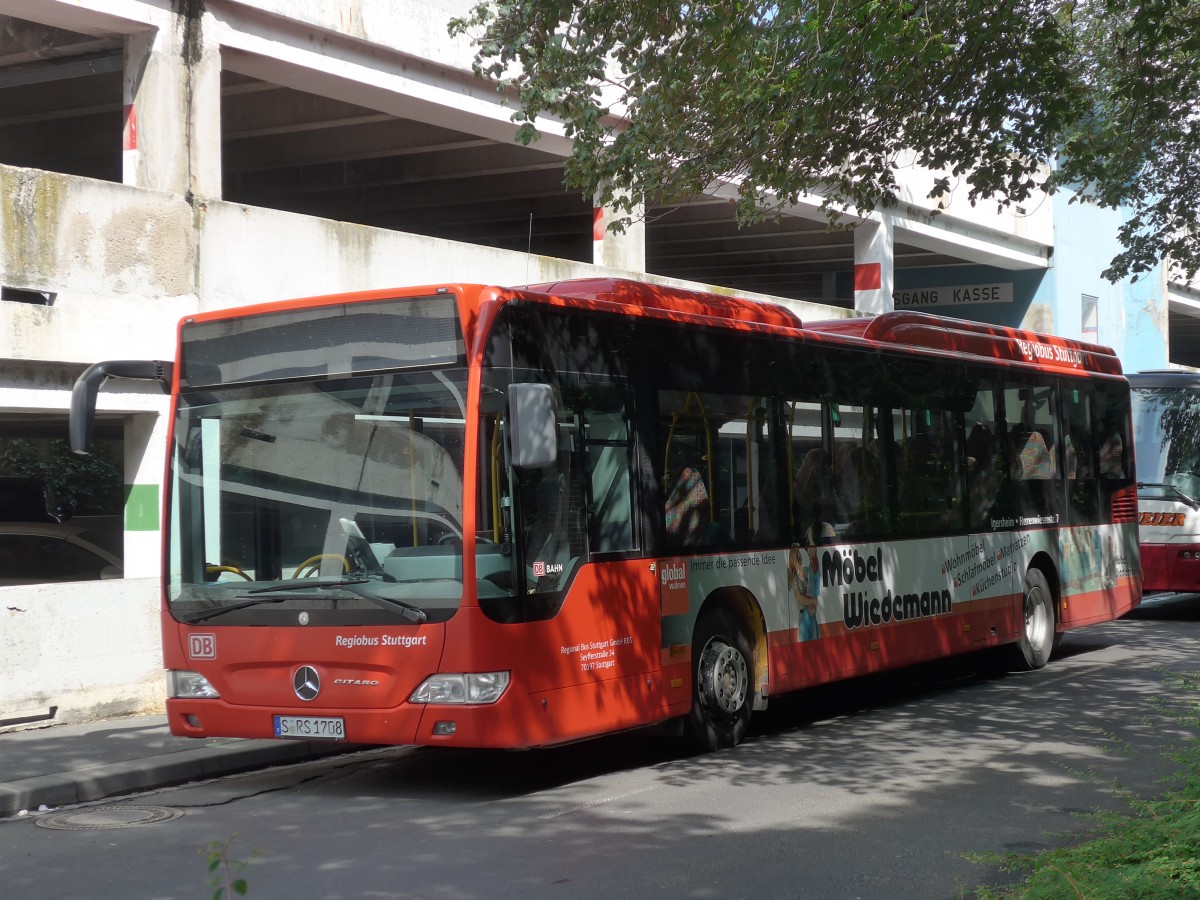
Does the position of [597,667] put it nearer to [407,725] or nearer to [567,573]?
[567,573]

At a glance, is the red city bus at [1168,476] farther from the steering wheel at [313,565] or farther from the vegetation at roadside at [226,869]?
the vegetation at roadside at [226,869]

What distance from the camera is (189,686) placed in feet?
28.2

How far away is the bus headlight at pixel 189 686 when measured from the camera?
8531 millimetres

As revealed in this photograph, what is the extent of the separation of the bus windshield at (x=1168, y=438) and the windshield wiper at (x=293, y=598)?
13945 millimetres

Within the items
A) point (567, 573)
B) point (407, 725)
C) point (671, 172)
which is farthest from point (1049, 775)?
point (671, 172)

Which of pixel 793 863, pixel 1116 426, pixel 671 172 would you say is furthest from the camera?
pixel 1116 426

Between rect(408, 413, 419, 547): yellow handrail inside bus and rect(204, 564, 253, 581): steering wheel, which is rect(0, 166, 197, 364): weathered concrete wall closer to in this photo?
rect(204, 564, 253, 581): steering wheel

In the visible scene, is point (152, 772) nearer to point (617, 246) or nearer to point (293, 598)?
point (293, 598)

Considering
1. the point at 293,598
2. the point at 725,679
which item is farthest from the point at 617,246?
the point at 293,598

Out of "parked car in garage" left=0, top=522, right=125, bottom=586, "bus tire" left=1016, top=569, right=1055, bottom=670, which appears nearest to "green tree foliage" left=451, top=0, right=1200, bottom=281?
"bus tire" left=1016, top=569, right=1055, bottom=670

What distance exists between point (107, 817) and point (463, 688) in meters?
2.15

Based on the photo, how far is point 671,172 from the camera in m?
12.9

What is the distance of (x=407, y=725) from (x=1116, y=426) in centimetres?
1041

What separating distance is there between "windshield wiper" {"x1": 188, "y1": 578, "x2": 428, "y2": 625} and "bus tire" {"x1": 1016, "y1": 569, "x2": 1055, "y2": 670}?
751 cm
